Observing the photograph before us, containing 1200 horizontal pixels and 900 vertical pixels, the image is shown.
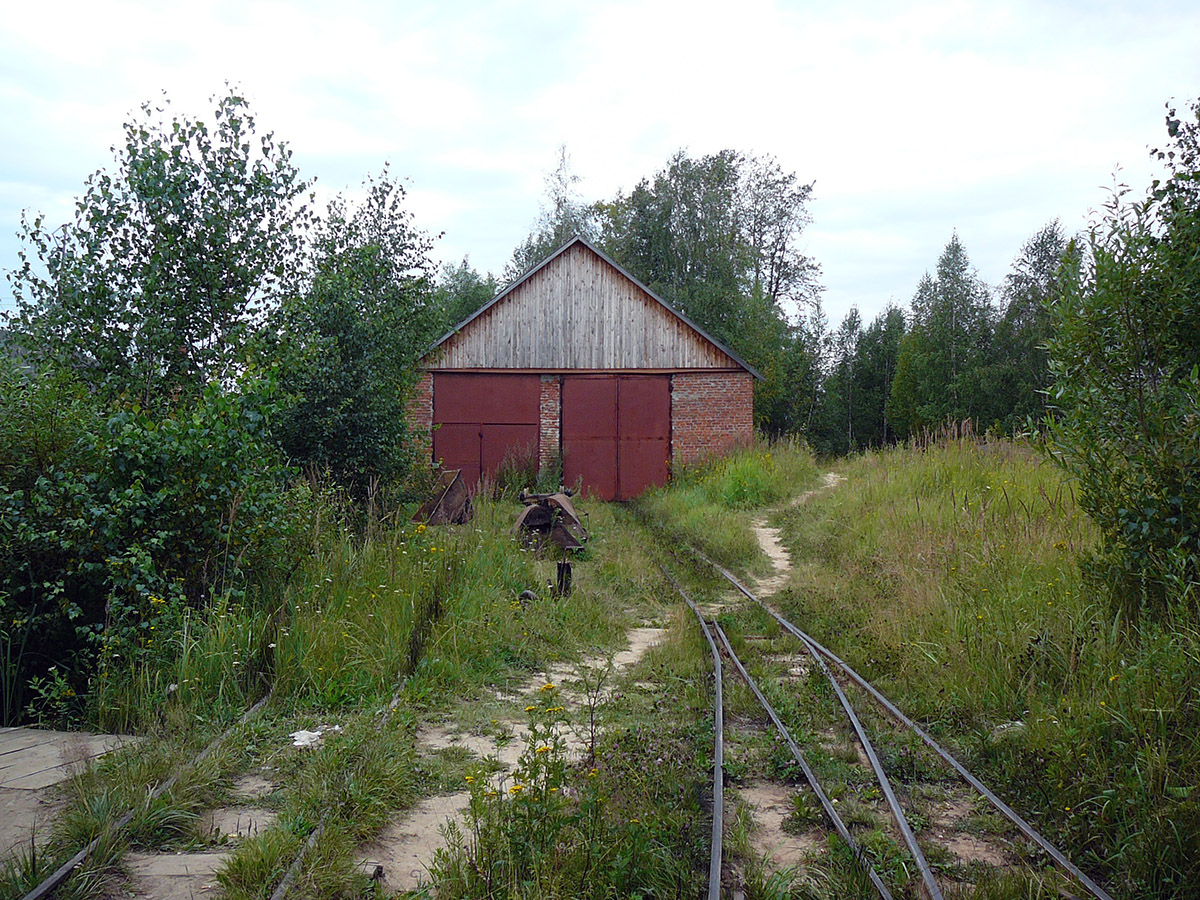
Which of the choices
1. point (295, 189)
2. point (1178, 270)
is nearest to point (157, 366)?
point (295, 189)

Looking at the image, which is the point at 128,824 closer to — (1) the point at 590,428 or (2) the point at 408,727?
(2) the point at 408,727

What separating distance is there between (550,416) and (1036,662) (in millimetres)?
15948

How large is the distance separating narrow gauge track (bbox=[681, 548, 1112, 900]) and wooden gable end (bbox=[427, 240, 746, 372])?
1366 cm

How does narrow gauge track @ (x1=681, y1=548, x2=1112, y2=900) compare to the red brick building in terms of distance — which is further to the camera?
the red brick building

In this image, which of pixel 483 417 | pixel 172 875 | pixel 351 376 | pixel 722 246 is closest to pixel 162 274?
pixel 351 376

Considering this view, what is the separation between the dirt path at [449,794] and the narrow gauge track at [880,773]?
1299 millimetres

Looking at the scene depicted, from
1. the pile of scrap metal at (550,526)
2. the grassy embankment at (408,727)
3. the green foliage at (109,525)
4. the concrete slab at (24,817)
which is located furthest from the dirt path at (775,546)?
the concrete slab at (24,817)

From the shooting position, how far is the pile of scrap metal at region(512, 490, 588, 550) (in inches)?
456

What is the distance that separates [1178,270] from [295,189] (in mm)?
8875

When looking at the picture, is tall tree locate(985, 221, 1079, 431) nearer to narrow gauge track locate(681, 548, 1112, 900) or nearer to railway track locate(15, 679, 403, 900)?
narrow gauge track locate(681, 548, 1112, 900)

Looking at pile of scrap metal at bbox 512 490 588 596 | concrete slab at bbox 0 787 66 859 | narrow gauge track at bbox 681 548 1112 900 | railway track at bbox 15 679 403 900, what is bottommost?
narrow gauge track at bbox 681 548 1112 900

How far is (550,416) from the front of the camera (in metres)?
20.8

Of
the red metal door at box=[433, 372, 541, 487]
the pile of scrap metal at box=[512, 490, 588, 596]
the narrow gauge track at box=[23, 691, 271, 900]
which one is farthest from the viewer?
the red metal door at box=[433, 372, 541, 487]

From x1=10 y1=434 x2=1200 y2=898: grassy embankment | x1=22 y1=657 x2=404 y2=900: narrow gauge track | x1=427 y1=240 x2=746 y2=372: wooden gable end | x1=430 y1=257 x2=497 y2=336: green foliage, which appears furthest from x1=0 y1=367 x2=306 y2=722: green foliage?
x1=430 y1=257 x2=497 y2=336: green foliage
